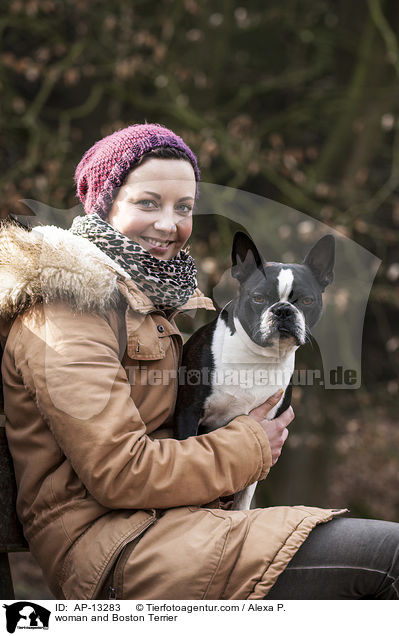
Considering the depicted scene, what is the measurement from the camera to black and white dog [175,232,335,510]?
2.39m

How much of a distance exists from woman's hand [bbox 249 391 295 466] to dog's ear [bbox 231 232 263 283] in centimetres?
44

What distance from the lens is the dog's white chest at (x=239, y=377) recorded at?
2449mm

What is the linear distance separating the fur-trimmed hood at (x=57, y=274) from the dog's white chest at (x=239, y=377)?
387 millimetres

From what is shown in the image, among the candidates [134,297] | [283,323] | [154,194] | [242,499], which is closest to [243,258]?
[283,323]

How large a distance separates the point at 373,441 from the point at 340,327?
11.8 feet

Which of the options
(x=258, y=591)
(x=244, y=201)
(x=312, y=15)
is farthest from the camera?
(x=312, y=15)

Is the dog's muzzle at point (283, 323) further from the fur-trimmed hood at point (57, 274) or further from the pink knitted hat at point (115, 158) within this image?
the pink knitted hat at point (115, 158)

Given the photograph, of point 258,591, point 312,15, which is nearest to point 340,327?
point 258,591

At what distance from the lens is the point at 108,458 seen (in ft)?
6.25

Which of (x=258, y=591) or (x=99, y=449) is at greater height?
(x=99, y=449)

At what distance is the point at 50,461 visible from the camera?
6.66 feet
